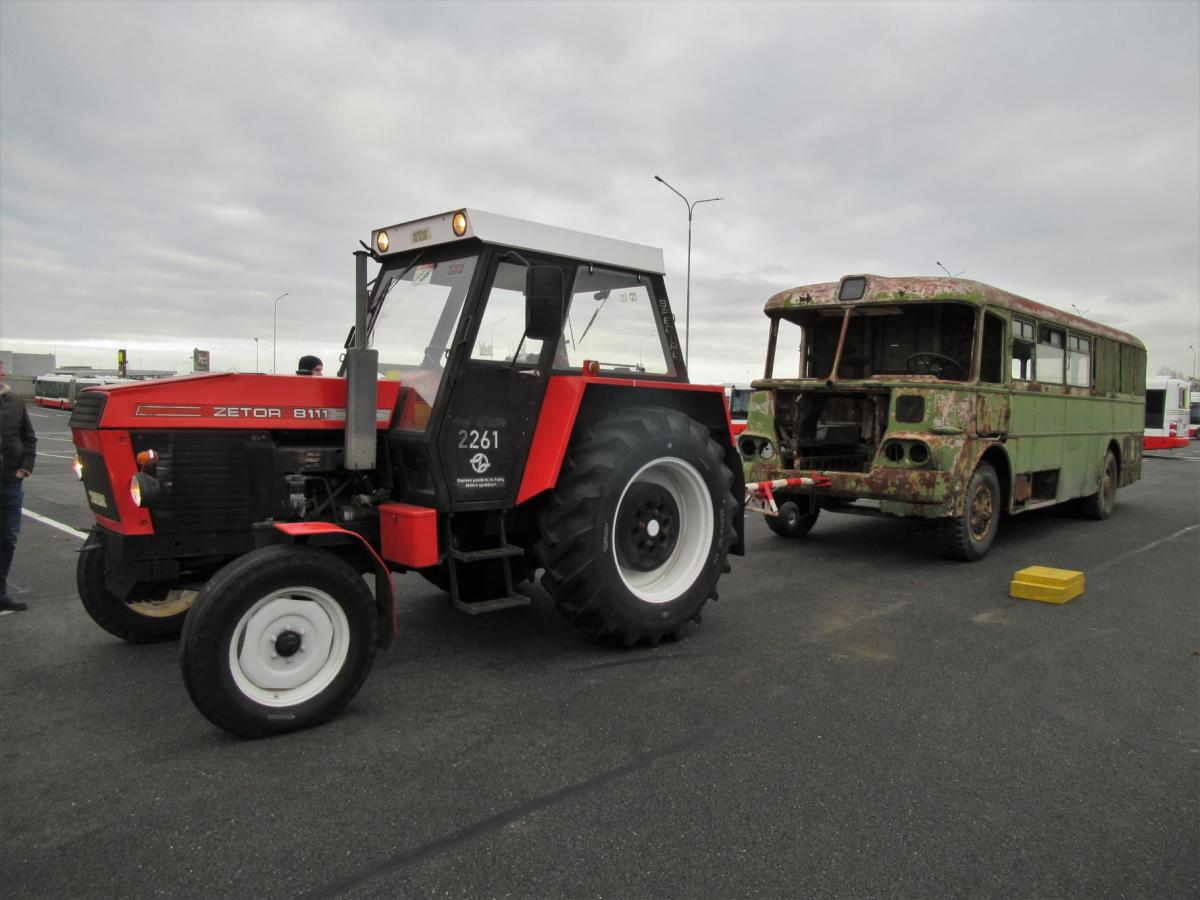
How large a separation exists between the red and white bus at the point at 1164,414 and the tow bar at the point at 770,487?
22292mm

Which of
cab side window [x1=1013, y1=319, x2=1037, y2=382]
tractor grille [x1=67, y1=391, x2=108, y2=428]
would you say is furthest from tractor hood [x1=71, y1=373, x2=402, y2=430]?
cab side window [x1=1013, y1=319, x2=1037, y2=382]

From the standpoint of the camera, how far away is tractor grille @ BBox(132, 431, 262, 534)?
395cm

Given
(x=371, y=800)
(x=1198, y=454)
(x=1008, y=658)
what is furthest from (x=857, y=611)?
(x=1198, y=454)

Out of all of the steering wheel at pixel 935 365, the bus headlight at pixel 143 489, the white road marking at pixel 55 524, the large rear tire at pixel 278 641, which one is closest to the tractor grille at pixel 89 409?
the bus headlight at pixel 143 489

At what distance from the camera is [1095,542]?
9.49 m

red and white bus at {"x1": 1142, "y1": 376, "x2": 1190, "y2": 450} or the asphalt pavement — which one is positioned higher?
red and white bus at {"x1": 1142, "y1": 376, "x2": 1190, "y2": 450}

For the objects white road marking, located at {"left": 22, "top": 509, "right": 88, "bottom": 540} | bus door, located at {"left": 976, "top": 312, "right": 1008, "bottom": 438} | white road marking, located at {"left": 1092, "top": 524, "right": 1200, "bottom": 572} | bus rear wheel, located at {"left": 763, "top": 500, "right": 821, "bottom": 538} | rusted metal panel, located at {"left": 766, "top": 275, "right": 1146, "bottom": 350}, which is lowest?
white road marking, located at {"left": 22, "top": 509, "right": 88, "bottom": 540}

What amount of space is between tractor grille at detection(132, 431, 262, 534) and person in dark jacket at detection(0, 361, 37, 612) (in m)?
2.63

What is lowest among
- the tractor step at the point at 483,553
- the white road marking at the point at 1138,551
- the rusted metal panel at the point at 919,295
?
the white road marking at the point at 1138,551

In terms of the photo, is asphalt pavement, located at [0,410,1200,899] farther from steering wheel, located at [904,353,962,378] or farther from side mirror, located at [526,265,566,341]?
steering wheel, located at [904,353,962,378]

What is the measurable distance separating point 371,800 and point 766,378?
272 inches

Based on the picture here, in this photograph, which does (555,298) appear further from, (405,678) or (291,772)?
(291,772)

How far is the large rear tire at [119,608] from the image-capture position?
4.65 m

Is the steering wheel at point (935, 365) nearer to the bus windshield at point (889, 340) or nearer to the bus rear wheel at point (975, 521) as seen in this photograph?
the bus windshield at point (889, 340)
